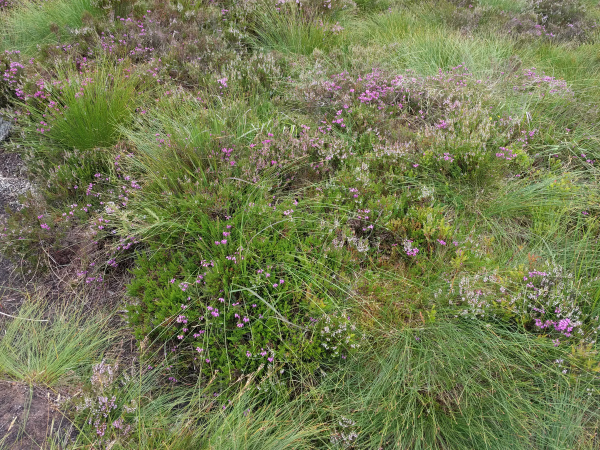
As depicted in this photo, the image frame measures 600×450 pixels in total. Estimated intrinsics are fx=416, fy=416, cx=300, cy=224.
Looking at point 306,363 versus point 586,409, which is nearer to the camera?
point 586,409

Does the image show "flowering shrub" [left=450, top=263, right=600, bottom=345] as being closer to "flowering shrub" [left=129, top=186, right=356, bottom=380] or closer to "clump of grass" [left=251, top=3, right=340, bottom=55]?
"flowering shrub" [left=129, top=186, right=356, bottom=380]

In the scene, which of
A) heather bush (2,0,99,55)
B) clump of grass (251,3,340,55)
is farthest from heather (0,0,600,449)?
heather bush (2,0,99,55)

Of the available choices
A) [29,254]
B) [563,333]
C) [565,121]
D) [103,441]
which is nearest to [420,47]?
[565,121]

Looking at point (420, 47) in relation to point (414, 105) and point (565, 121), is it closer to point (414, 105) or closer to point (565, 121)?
point (414, 105)

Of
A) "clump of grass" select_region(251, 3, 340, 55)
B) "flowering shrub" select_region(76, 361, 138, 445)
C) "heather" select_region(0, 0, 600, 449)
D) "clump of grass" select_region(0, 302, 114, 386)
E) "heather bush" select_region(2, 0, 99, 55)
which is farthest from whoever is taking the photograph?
"heather bush" select_region(2, 0, 99, 55)

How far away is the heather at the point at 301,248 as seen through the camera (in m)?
2.45

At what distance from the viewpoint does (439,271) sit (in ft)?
9.68

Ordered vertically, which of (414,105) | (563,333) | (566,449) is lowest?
(566,449)

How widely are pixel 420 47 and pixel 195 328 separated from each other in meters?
4.79

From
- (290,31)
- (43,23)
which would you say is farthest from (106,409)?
(43,23)

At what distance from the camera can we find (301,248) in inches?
119

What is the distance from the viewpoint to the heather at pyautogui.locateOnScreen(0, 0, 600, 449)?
2.45m

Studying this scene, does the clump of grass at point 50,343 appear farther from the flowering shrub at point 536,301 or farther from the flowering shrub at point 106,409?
the flowering shrub at point 536,301

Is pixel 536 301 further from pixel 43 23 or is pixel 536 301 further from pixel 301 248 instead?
pixel 43 23
